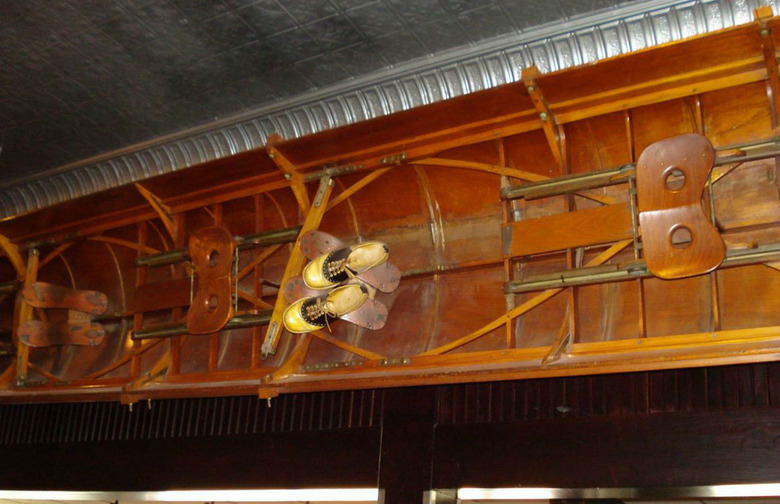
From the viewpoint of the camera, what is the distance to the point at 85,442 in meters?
5.71

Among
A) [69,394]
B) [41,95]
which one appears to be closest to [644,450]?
[69,394]

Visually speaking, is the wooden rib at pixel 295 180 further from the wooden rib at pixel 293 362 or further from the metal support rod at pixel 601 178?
the metal support rod at pixel 601 178

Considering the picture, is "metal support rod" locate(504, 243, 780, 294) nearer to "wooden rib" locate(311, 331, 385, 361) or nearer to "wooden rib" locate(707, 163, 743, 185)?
"wooden rib" locate(707, 163, 743, 185)

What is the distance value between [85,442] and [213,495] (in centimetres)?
107

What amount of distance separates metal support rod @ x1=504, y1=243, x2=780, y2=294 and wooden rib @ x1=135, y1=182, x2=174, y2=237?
227cm

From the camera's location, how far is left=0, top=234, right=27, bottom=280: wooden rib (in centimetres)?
625

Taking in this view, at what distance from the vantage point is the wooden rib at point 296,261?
4.88m

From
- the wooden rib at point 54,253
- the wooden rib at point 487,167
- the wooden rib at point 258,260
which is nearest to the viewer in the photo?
the wooden rib at point 487,167

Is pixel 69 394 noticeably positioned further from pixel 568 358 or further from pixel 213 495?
pixel 568 358

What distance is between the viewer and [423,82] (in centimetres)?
518

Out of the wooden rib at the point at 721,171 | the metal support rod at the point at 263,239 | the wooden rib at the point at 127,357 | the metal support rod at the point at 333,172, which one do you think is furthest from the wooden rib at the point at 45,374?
the wooden rib at the point at 721,171

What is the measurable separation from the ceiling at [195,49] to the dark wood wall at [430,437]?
1.77 metres

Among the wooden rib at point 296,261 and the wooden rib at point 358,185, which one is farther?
the wooden rib at point 358,185

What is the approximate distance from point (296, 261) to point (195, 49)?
4.20 feet
